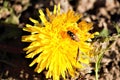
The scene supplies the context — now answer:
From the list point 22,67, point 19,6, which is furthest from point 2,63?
point 19,6

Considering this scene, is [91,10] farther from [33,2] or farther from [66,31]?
[66,31]

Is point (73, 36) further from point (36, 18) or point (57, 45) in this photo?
point (36, 18)

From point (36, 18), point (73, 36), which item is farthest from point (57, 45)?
point (36, 18)

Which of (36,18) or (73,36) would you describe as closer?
(73,36)

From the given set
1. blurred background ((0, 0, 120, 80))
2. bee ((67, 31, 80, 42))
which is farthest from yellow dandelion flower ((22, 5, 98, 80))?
blurred background ((0, 0, 120, 80))

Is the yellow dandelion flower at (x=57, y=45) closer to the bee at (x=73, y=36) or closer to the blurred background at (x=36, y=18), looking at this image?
the bee at (x=73, y=36)

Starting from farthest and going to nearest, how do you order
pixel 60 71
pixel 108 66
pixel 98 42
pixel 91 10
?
1. pixel 91 10
2. pixel 108 66
3. pixel 98 42
4. pixel 60 71

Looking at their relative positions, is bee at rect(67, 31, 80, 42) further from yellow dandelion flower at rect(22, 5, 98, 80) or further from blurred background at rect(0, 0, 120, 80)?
blurred background at rect(0, 0, 120, 80)

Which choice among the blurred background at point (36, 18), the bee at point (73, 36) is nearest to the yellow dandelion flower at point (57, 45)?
the bee at point (73, 36)
